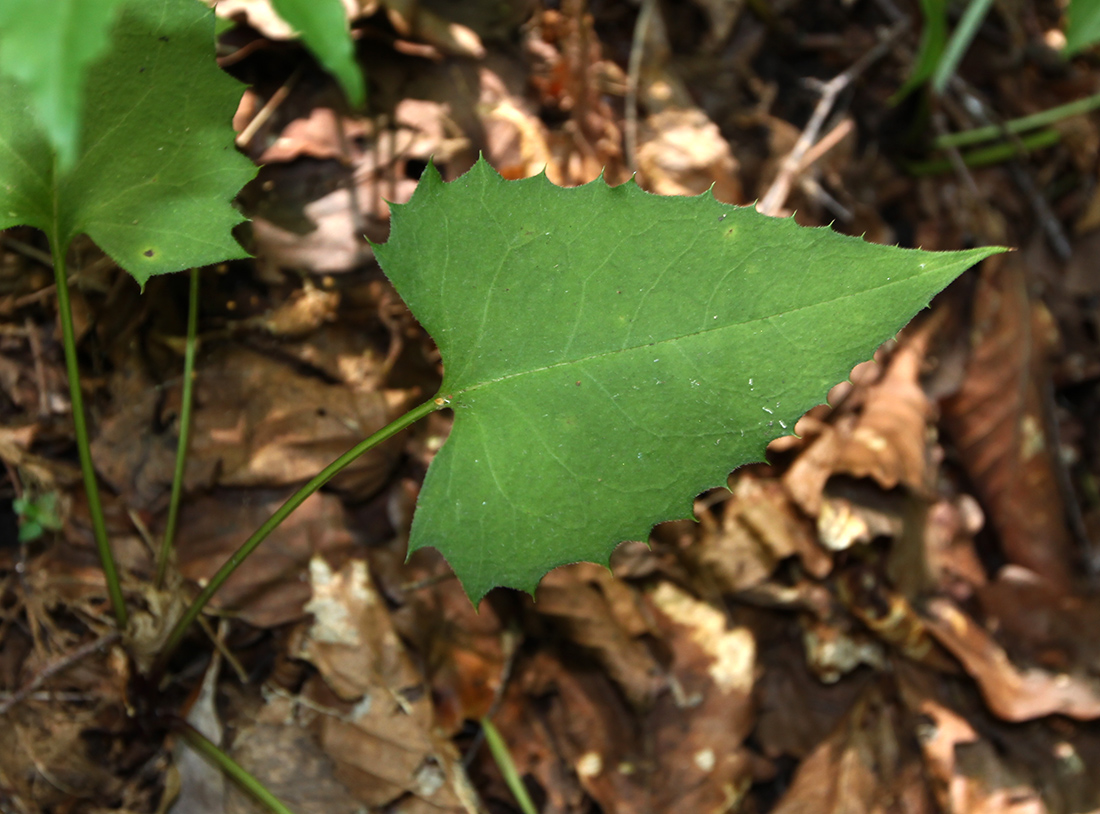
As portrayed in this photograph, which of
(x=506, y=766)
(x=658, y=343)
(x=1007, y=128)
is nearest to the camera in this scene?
(x=658, y=343)

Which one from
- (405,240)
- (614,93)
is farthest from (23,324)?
(614,93)

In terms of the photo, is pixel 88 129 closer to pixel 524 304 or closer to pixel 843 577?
pixel 524 304

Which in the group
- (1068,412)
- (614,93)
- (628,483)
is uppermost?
(614,93)

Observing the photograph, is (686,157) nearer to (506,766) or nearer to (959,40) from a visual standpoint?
(959,40)

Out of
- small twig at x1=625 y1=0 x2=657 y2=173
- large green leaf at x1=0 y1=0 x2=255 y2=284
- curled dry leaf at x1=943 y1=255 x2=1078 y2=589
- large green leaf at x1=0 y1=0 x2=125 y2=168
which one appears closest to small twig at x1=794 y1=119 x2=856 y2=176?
small twig at x1=625 y1=0 x2=657 y2=173

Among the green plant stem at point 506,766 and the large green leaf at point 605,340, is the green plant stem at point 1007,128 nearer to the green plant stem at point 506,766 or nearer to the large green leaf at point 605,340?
the large green leaf at point 605,340

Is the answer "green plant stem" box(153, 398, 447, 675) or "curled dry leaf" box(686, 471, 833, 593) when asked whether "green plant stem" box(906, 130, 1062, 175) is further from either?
"green plant stem" box(153, 398, 447, 675)

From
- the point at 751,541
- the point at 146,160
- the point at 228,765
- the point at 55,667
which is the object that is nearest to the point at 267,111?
the point at 146,160

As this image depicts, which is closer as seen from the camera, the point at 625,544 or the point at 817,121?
the point at 625,544
